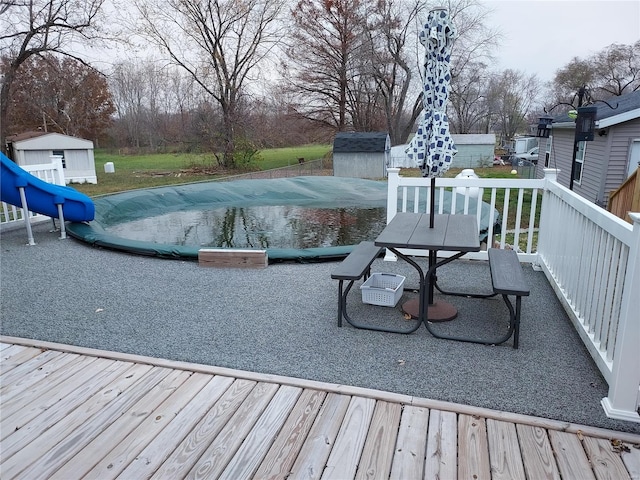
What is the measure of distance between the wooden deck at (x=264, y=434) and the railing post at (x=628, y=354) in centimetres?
17

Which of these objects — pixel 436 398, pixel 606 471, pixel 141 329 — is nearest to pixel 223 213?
pixel 141 329

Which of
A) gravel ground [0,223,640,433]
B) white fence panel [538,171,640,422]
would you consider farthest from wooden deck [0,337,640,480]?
white fence panel [538,171,640,422]

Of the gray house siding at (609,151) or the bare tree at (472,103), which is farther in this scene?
the bare tree at (472,103)

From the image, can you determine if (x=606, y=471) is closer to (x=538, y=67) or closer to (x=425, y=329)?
(x=425, y=329)

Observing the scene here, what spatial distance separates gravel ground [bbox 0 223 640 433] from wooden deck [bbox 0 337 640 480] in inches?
5.2

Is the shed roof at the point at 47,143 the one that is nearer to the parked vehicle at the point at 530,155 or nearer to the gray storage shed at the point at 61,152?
the gray storage shed at the point at 61,152

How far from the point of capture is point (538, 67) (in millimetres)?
29172

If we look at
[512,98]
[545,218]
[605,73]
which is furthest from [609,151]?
[512,98]

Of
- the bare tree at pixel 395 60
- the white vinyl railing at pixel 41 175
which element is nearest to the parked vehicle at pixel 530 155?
the bare tree at pixel 395 60

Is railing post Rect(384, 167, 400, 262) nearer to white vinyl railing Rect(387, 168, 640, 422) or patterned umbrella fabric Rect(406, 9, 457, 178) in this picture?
white vinyl railing Rect(387, 168, 640, 422)

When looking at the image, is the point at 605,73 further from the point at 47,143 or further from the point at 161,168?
the point at 47,143

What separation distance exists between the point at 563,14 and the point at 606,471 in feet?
29.6

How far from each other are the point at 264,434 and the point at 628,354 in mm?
1553

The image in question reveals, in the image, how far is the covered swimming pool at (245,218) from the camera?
5.08m
